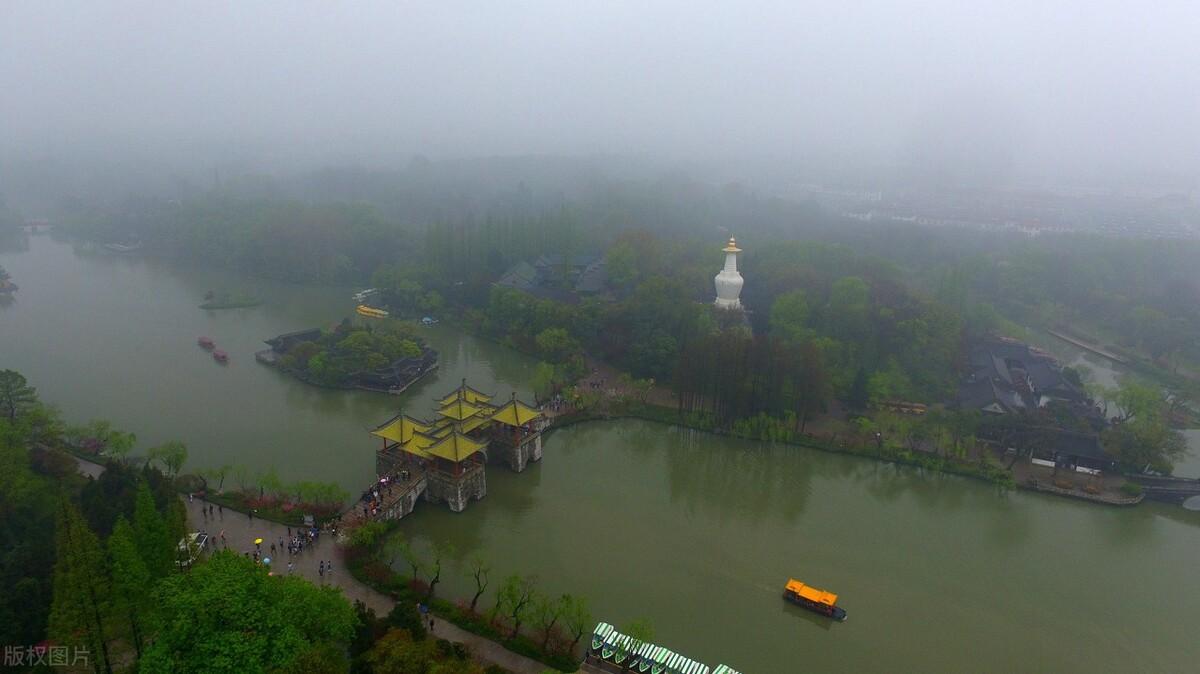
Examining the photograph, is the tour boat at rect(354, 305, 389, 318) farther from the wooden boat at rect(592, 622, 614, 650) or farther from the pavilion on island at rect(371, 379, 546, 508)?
the wooden boat at rect(592, 622, 614, 650)

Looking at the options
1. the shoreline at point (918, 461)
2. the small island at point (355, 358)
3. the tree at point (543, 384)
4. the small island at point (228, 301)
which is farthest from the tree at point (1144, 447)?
the small island at point (228, 301)

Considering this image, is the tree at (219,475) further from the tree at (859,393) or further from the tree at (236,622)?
the tree at (859,393)

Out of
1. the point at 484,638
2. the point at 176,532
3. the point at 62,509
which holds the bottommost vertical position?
the point at 484,638

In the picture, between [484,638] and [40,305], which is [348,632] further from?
[40,305]

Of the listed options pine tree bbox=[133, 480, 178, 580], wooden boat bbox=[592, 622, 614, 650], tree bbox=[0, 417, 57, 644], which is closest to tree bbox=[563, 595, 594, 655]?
wooden boat bbox=[592, 622, 614, 650]

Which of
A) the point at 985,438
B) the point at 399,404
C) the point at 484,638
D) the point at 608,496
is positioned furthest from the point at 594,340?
the point at 484,638

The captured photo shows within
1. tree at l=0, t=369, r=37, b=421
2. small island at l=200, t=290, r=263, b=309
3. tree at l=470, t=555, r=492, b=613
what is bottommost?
tree at l=470, t=555, r=492, b=613
